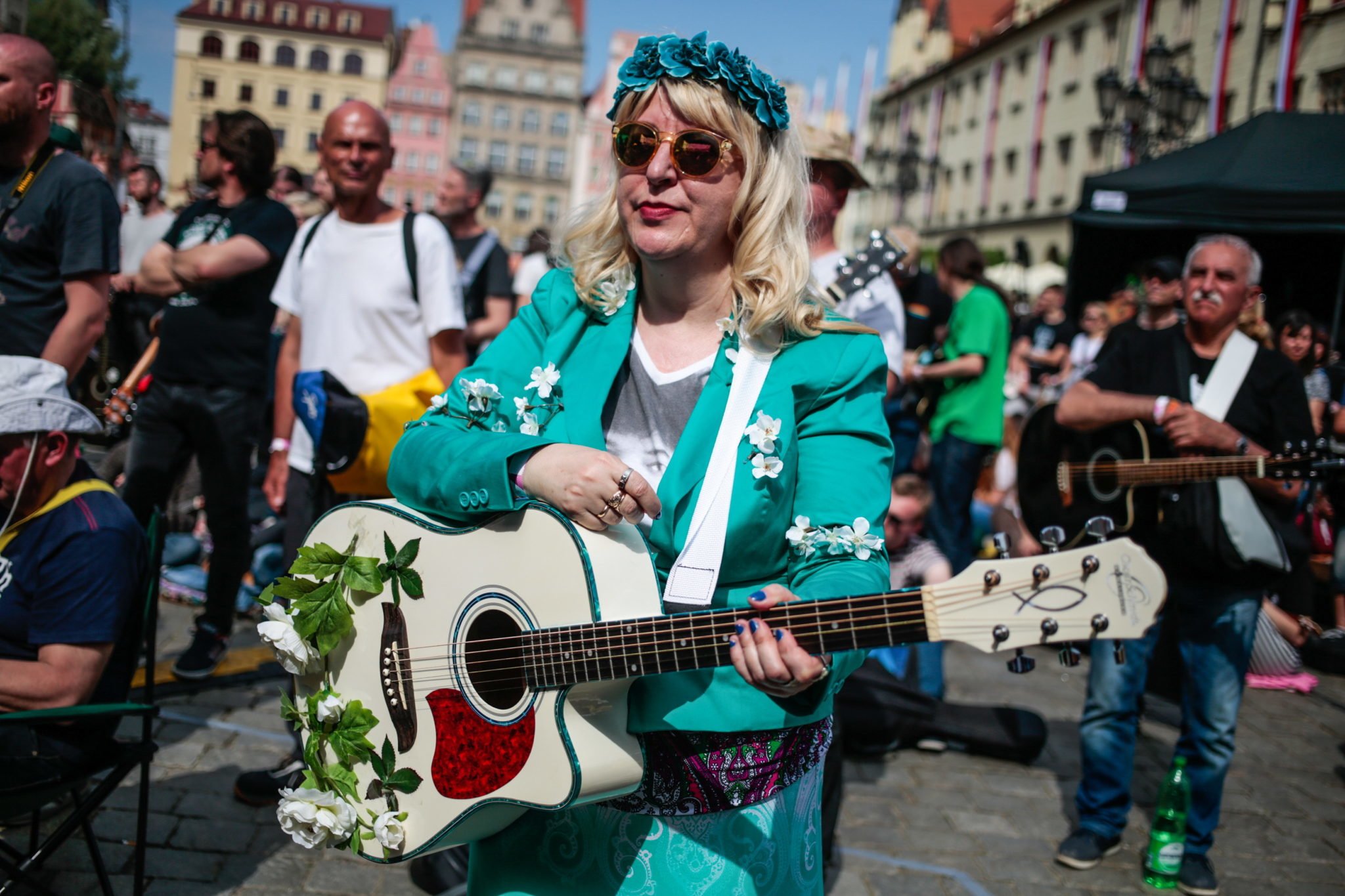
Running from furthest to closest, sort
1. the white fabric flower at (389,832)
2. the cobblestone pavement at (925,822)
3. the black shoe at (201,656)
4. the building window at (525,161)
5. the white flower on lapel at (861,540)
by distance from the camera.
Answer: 1. the building window at (525,161)
2. the black shoe at (201,656)
3. the cobblestone pavement at (925,822)
4. the white fabric flower at (389,832)
5. the white flower on lapel at (861,540)

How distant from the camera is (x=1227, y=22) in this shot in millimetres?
27797

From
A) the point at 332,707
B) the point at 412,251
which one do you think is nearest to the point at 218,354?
the point at 412,251

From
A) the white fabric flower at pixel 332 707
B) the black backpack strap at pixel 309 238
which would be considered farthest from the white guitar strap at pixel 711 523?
the black backpack strap at pixel 309 238

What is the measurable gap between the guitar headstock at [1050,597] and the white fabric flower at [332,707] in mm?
1202

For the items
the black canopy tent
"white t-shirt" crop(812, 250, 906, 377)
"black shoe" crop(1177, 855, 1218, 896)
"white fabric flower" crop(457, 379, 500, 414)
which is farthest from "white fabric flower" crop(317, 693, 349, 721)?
the black canopy tent

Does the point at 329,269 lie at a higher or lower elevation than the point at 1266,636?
higher

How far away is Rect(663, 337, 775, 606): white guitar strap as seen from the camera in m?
1.90

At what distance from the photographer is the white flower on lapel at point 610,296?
2.21m

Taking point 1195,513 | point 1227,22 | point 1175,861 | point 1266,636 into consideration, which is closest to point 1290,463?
point 1195,513

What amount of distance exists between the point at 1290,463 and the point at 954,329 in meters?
3.26

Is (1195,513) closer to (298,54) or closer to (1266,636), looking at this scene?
(1266,636)

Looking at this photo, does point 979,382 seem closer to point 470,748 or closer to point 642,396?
point 642,396

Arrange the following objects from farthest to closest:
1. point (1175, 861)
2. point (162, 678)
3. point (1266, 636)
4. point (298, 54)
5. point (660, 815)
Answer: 1. point (298, 54)
2. point (1266, 636)
3. point (162, 678)
4. point (1175, 861)
5. point (660, 815)

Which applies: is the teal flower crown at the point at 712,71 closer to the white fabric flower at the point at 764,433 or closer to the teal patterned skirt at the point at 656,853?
the white fabric flower at the point at 764,433
